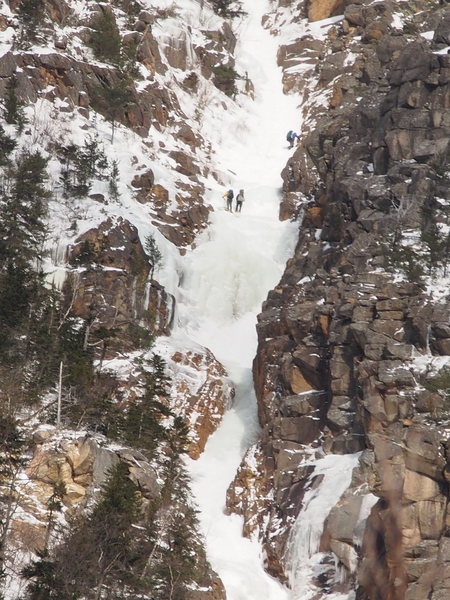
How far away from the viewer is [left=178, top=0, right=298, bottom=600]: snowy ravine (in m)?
35.3

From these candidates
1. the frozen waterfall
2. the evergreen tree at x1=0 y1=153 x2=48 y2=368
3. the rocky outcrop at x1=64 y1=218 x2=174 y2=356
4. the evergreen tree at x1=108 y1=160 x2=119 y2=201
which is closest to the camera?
the frozen waterfall

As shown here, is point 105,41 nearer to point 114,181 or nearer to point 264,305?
point 114,181

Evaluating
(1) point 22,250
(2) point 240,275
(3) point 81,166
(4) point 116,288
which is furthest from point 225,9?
(1) point 22,250

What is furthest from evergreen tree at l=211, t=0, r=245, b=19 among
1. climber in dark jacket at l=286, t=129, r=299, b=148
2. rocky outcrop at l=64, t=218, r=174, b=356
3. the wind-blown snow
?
the wind-blown snow

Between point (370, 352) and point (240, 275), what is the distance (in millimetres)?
16270

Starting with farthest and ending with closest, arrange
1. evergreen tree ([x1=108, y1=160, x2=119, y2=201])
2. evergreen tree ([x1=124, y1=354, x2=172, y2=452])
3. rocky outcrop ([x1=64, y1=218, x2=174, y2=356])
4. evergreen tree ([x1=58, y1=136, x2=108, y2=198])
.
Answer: evergreen tree ([x1=108, y1=160, x2=119, y2=201]) → evergreen tree ([x1=58, y1=136, x2=108, y2=198]) → rocky outcrop ([x1=64, y1=218, x2=174, y2=356]) → evergreen tree ([x1=124, y1=354, x2=172, y2=452])

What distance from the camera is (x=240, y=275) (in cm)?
5025

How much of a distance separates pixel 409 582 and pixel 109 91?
32773 millimetres

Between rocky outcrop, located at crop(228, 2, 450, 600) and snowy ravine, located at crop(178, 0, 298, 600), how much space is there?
1.06m

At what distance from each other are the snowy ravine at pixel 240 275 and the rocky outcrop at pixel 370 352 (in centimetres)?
106

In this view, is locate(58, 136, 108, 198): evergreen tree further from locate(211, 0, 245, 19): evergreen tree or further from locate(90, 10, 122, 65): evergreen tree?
locate(211, 0, 245, 19): evergreen tree

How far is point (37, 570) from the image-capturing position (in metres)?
24.2

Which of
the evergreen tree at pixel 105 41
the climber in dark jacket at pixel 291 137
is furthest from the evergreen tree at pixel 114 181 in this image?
the climber in dark jacket at pixel 291 137

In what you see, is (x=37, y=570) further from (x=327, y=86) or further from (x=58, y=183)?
(x=327, y=86)
